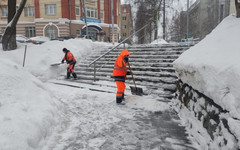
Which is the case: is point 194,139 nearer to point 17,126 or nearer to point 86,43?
point 17,126

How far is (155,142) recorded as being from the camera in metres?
3.27

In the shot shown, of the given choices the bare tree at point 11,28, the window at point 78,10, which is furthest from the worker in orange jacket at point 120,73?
the window at point 78,10

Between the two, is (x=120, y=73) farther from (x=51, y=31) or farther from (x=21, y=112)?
(x=51, y=31)

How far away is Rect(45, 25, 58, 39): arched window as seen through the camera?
28594mm

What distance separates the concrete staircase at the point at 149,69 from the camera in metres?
6.22

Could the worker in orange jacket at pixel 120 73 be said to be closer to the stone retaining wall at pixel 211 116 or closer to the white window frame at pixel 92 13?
the stone retaining wall at pixel 211 116

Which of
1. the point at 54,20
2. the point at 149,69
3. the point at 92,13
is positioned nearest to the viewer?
the point at 149,69

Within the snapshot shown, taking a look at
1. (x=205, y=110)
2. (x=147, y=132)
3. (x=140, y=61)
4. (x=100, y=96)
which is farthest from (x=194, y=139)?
(x=140, y=61)

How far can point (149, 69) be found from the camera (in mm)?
7492

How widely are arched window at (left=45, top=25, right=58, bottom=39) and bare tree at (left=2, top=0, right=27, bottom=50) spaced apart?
55.4ft

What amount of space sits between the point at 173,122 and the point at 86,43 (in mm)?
10298

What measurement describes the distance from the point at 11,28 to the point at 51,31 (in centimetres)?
1806

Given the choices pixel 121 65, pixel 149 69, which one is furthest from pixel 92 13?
pixel 121 65

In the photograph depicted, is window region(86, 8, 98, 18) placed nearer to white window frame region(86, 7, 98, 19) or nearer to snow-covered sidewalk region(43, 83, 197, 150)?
white window frame region(86, 7, 98, 19)
